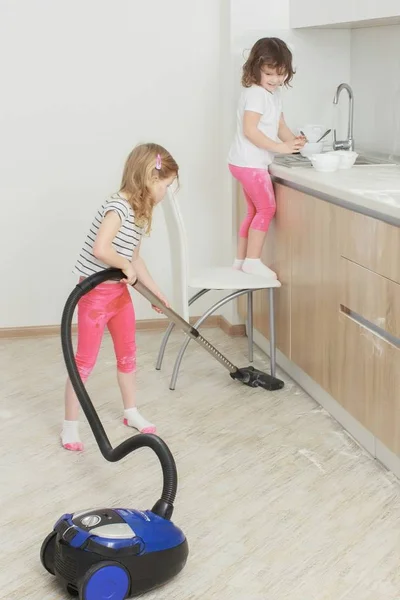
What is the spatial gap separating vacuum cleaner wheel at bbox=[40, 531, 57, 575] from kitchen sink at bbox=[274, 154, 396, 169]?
1742 millimetres

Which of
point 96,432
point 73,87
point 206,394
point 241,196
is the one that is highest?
point 73,87

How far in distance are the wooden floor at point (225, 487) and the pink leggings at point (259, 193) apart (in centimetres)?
59

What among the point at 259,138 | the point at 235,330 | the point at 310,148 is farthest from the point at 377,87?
the point at 235,330

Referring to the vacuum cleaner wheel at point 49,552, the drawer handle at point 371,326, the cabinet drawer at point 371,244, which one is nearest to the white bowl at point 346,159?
the cabinet drawer at point 371,244

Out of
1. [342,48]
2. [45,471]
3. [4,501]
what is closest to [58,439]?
[45,471]

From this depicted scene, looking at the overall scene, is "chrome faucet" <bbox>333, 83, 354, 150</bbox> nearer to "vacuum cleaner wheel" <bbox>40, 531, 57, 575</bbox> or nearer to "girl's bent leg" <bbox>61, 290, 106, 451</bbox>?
"girl's bent leg" <bbox>61, 290, 106, 451</bbox>

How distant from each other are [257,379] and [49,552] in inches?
56.0

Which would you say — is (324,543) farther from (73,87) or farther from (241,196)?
(73,87)

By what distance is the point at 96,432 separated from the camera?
7.83 ft

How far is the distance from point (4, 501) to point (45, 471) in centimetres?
22

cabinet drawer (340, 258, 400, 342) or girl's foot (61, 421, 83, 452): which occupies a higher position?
cabinet drawer (340, 258, 400, 342)

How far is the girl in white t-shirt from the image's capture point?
134 inches

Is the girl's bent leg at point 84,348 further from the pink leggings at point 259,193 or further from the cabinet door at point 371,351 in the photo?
the pink leggings at point 259,193

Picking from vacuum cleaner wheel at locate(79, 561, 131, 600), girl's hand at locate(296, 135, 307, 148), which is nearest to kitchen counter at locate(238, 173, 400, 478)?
girl's hand at locate(296, 135, 307, 148)
